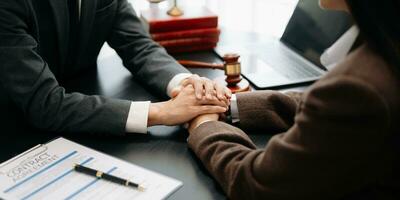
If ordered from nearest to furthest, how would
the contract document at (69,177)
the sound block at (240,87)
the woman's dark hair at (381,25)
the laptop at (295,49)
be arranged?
the woman's dark hair at (381,25)
the contract document at (69,177)
the sound block at (240,87)
the laptop at (295,49)

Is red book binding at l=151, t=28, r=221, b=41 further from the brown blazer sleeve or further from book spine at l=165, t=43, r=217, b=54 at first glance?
the brown blazer sleeve

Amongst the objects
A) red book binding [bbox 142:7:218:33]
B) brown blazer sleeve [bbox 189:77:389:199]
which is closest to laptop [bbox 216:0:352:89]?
red book binding [bbox 142:7:218:33]

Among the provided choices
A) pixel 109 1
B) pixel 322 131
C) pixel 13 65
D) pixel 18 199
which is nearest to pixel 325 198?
pixel 322 131

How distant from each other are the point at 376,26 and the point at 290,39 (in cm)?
104

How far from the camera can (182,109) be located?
3.77 ft

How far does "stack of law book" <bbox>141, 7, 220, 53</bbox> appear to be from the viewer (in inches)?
64.4

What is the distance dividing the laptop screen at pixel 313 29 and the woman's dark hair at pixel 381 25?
0.80m

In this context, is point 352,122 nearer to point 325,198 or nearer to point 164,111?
point 325,198

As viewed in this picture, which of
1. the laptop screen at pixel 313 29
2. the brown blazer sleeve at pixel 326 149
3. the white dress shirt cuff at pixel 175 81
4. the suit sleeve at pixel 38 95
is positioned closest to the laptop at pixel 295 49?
the laptop screen at pixel 313 29

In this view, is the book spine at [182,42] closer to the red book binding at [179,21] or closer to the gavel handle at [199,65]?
the red book binding at [179,21]

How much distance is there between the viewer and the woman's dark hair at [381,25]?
62cm

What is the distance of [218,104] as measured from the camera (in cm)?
118

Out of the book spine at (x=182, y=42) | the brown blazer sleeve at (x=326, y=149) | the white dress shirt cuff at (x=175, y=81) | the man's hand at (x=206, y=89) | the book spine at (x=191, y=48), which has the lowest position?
the book spine at (x=191, y=48)

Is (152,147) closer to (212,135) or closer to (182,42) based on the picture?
(212,135)
